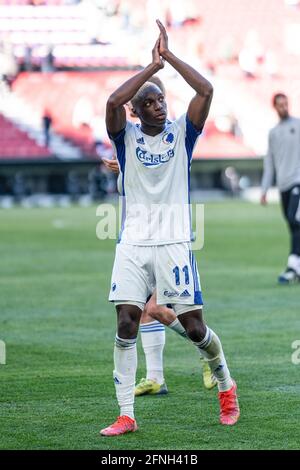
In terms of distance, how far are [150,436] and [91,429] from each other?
41 centimetres

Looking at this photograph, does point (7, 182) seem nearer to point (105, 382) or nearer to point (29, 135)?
point (29, 135)

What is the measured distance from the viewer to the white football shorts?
695 cm

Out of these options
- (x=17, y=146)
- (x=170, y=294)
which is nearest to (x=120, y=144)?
(x=170, y=294)

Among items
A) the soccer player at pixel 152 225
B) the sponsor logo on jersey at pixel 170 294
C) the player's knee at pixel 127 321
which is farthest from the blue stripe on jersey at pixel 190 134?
the player's knee at pixel 127 321

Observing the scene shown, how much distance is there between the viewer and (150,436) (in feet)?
21.9

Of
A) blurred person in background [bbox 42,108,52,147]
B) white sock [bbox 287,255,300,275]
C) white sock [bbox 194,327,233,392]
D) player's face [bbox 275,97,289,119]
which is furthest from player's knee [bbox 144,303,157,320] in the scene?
blurred person in background [bbox 42,108,52,147]

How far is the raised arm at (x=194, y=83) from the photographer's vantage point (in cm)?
673

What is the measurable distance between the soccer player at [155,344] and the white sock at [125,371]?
1.04 meters

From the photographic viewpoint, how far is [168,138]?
7016 millimetres

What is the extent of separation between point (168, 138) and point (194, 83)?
39 centimetres

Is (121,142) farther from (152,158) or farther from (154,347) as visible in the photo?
(154,347)

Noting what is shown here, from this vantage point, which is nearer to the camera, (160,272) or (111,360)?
(160,272)

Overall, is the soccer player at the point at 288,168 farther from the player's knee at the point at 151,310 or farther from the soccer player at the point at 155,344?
the player's knee at the point at 151,310
